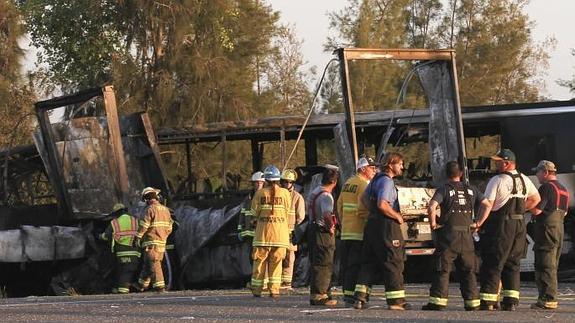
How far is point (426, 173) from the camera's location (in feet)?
68.4

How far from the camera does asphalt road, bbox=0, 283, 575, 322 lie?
11430mm

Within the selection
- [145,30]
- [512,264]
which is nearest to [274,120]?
[512,264]

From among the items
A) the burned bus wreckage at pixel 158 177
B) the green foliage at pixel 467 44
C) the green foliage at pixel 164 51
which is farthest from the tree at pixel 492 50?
the burned bus wreckage at pixel 158 177

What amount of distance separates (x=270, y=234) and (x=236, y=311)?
2088 millimetres

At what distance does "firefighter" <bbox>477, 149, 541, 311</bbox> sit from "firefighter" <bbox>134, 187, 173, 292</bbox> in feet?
21.1

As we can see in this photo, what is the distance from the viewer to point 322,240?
13.3 m

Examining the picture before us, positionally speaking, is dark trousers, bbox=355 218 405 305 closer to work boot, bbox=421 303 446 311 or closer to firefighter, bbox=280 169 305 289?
work boot, bbox=421 303 446 311

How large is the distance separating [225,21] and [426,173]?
15598 millimetres

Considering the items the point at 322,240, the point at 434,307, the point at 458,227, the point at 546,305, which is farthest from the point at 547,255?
the point at 322,240

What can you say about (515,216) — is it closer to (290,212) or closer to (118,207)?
(290,212)

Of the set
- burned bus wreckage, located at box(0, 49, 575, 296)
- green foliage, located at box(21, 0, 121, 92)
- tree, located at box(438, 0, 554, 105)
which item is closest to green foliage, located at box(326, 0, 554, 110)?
tree, located at box(438, 0, 554, 105)

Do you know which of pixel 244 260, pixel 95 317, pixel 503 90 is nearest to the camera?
pixel 95 317

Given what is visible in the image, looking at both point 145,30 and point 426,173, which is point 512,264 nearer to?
point 426,173

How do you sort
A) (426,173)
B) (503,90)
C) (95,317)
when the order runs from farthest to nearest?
1. (503,90)
2. (426,173)
3. (95,317)
